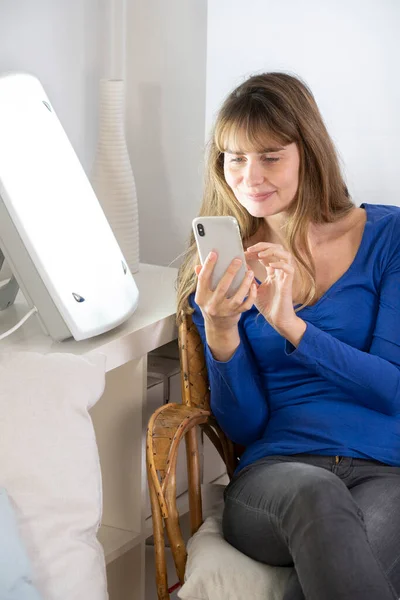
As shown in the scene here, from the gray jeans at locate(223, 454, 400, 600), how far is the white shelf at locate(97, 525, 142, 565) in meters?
0.30

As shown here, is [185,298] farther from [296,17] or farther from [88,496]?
[296,17]

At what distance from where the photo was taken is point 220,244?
1.58 meters

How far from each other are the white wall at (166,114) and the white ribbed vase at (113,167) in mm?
275

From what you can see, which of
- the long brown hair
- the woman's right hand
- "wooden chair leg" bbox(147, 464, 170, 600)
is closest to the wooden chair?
"wooden chair leg" bbox(147, 464, 170, 600)

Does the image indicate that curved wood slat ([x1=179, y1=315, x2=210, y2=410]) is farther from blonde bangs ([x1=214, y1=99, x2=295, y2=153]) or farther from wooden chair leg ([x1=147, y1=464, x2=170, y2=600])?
blonde bangs ([x1=214, y1=99, x2=295, y2=153])

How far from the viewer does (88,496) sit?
1423mm

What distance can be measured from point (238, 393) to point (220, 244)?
0.30 metres

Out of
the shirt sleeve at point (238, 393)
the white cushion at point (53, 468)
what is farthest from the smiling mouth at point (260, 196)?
the white cushion at point (53, 468)

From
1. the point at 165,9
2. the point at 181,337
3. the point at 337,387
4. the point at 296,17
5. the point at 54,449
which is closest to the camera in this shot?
the point at 54,449

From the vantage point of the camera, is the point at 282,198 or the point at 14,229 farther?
the point at 282,198

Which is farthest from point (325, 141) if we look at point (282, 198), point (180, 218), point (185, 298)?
A: point (180, 218)

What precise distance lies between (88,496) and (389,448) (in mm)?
551

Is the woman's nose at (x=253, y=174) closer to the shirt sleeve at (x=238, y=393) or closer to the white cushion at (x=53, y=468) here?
the shirt sleeve at (x=238, y=393)

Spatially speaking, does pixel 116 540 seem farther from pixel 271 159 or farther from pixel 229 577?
pixel 271 159
